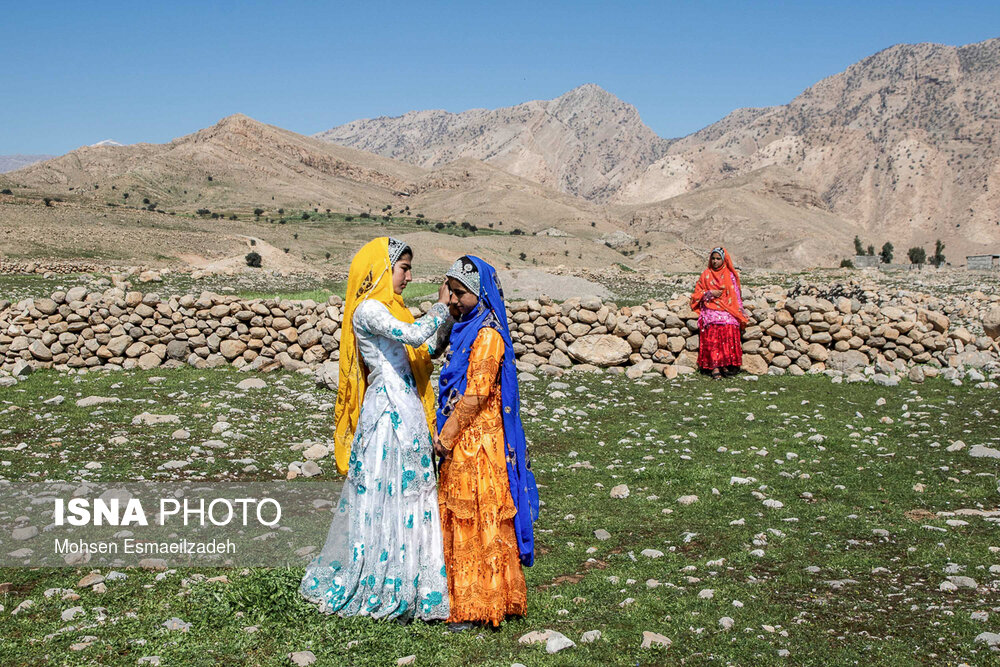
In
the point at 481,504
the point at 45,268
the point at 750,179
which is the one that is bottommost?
the point at 481,504

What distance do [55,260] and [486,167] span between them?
107064 mm

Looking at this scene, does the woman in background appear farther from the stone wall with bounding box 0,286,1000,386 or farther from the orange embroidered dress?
the orange embroidered dress

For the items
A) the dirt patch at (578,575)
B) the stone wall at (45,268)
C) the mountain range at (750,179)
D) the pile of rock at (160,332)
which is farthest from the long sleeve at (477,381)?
the mountain range at (750,179)

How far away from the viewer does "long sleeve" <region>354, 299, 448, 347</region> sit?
166 inches

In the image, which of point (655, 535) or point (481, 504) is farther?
point (655, 535)

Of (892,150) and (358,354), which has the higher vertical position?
(892,150)

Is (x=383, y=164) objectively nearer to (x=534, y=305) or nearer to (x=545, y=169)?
(x=545, y=169)

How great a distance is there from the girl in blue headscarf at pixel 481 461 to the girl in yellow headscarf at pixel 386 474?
0.14 m

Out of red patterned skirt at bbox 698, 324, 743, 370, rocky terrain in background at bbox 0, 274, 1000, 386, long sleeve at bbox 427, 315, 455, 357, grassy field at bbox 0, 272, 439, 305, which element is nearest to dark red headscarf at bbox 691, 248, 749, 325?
red patterned skirt at bbox 698, 324, 743, 370

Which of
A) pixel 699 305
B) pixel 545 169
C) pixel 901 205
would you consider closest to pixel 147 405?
pixel 699 305

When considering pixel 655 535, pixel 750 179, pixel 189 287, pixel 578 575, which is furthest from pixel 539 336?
pixel 750 179

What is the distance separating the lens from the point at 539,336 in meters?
13.3

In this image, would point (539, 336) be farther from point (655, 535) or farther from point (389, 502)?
point (389, 502)

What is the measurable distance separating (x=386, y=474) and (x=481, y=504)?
0.60 metres
